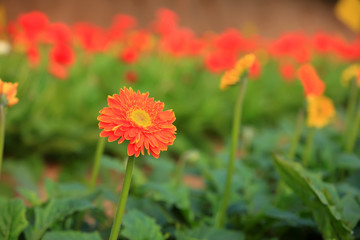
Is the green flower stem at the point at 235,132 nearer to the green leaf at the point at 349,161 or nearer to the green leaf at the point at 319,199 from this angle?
the green leaf at the point at 319,199

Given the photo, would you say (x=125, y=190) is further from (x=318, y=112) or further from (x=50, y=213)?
(x=318, y=112)

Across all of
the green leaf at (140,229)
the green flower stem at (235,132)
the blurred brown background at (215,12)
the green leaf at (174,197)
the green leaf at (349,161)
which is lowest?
the green leaf at (140,229)

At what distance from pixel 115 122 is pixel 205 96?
3.00 metres

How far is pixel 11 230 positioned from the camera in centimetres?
97

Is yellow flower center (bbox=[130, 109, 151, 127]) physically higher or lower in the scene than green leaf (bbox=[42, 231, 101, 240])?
higher

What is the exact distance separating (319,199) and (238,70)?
0.37 m

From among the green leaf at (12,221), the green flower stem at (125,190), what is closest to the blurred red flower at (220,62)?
the green leaf at (12,221)

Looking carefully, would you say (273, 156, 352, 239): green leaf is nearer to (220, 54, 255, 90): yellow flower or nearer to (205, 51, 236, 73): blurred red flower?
(220, 54, 255, 90): yellow flower

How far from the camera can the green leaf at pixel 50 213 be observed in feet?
3.34

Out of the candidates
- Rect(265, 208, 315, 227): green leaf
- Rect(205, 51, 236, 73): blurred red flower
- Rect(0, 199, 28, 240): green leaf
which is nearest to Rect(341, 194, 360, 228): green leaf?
Rect(265, 208, 315, 227): green leaf

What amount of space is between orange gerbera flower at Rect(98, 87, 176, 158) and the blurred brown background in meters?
5.77

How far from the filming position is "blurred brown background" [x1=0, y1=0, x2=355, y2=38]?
263 inches

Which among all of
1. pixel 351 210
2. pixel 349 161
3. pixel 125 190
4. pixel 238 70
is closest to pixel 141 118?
pixel 125 190

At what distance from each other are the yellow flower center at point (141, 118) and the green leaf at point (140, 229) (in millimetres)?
324
